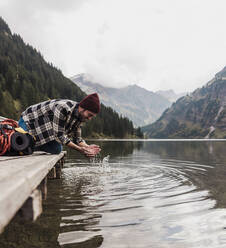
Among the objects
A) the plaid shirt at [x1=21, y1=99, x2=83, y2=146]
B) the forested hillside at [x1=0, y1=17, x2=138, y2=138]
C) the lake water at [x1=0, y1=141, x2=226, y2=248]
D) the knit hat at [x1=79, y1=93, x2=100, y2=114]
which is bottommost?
the lake water at [x1=0, y1=141, x2=226, y2=248]

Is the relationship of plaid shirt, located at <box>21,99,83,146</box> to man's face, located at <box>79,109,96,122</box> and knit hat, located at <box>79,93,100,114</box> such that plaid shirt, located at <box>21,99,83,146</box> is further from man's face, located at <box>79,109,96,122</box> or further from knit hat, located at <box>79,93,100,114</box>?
knit hat, located at <box>79,93,100,114</box>

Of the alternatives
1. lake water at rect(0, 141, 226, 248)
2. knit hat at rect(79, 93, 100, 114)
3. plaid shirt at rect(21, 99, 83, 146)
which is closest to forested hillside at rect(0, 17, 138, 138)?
plaid shirt at rect(21, 99, 83, 146)

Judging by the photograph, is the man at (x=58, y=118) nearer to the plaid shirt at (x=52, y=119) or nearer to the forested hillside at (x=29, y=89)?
the plaid shirt at (x=52, y=119)

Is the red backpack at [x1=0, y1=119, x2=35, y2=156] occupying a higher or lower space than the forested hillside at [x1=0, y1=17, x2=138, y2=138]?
lower

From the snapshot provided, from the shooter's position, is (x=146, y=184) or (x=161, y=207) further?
(x=146, y=184)

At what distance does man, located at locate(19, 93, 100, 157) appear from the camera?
606cm

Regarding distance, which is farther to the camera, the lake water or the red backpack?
the red backpack

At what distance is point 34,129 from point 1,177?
4431 millimetres

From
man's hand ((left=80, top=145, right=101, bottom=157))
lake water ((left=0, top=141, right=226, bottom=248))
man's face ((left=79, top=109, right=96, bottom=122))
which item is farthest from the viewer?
man's hand ((left=80, top=145, right=101, bottom=157))

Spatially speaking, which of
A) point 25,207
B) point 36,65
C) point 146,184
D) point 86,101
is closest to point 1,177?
point 25,207

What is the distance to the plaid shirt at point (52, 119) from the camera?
6074 millimetres

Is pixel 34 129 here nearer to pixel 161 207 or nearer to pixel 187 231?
pixel 161 207

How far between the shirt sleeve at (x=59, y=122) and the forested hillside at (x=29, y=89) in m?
91.5

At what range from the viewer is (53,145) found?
741 centimetres
